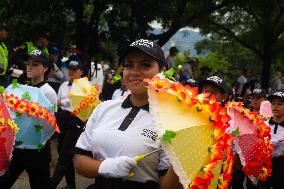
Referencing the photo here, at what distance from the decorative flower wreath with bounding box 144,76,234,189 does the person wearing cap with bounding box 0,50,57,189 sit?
2.75 meters

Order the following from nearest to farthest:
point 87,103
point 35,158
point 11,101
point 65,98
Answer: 1. point 11,101
2. point 35,158
3. point 87,103
4. point 65,98

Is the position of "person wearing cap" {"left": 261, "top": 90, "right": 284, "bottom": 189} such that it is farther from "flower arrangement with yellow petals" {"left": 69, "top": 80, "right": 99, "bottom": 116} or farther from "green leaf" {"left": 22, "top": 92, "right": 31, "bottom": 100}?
"green leaf" {"left": 22, "top": 92, "right": 31, "bottom": 100}

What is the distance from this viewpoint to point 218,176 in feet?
8.82

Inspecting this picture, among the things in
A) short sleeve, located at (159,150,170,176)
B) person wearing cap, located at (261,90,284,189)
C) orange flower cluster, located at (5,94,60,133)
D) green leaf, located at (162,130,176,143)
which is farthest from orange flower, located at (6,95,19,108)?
person wearing cap, located at (261,90,284,189)

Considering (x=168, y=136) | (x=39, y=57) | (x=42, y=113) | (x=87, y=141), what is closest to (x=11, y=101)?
(x=42, y=113)

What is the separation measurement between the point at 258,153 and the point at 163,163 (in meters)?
1.84

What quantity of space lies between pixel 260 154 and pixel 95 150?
1.98 metres

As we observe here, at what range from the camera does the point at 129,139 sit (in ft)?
9.47

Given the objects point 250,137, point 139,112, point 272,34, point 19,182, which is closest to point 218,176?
point 139,112

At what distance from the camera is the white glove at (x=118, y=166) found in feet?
9.11

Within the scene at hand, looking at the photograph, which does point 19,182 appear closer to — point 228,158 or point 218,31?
point 228,158

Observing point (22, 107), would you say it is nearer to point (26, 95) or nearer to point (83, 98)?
point (26, 95)

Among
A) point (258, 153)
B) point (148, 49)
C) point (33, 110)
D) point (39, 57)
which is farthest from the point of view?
point (39, 57)

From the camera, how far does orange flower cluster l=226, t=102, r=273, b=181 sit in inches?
172
